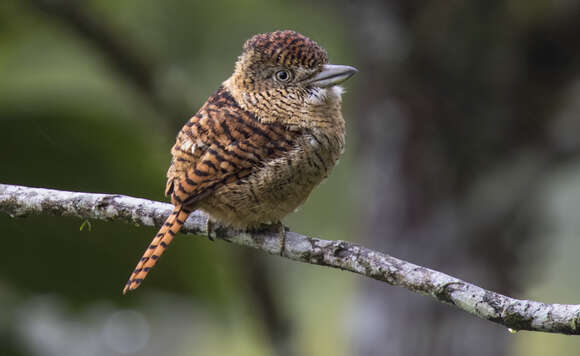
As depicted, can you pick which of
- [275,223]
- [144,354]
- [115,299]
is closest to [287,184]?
[275,223]

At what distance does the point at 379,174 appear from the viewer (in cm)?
495

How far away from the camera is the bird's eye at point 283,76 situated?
2955mm

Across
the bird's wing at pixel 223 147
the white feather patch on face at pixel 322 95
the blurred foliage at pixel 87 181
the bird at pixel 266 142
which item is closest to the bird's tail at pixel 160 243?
the bird at pixel 266 142

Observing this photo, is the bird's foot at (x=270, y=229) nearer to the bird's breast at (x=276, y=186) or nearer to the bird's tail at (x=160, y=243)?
the bird's breast at (x=276, y=186)

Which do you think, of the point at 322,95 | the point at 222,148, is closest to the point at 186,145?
the point at 222,148

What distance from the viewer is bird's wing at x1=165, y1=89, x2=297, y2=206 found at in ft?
8.95

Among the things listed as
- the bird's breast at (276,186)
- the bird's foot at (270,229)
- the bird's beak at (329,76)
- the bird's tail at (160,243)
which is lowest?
the bird's tail at (160,243)

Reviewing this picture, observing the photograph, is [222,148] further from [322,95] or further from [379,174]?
[379,174]

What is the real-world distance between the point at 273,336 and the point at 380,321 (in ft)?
2.25

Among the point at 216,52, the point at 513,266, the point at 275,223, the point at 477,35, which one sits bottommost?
the point at 275,223

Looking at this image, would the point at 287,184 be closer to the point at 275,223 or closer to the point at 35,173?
the point at 275,223

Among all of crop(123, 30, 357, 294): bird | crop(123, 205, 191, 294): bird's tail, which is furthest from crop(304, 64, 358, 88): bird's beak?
crop(123, 205, 191, 294): bird's tail

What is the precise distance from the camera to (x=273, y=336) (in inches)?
185

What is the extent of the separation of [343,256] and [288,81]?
33.6 inches
